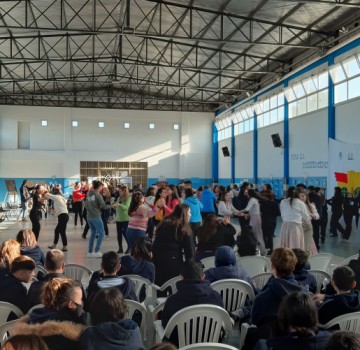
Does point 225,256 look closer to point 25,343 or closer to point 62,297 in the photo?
point 62,297

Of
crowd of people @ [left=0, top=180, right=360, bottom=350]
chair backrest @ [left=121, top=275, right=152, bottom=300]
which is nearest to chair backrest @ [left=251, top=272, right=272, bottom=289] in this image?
crowd of people @ [left=0, top=180, right=360, bottom=350]

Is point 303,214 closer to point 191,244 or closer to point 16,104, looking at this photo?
point 191,244

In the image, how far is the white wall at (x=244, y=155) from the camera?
78.2 ft

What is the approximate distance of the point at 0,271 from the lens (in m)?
3.76

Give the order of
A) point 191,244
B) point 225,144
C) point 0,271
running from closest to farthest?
1. point 0,271
2. point 191,244
3. point 225,144

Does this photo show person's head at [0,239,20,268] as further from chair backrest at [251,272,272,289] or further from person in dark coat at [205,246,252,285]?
chair backrest at [251,272,272,289]

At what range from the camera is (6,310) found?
3.27m

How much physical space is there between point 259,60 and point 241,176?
25.1ft

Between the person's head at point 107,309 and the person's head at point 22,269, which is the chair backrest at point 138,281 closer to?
the person's head at point 22,269

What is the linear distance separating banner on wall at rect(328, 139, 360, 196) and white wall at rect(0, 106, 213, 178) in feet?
51.2

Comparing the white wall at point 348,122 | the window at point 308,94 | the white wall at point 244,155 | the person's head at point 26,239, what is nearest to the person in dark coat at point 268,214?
the person's head at point 26,239

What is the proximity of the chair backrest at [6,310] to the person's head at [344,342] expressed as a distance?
7.83ft

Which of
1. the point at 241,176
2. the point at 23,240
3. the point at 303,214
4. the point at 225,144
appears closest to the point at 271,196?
the point at 303,214

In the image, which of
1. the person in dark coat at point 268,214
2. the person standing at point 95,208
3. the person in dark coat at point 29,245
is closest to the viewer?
the person in dark coat at point 29,245
